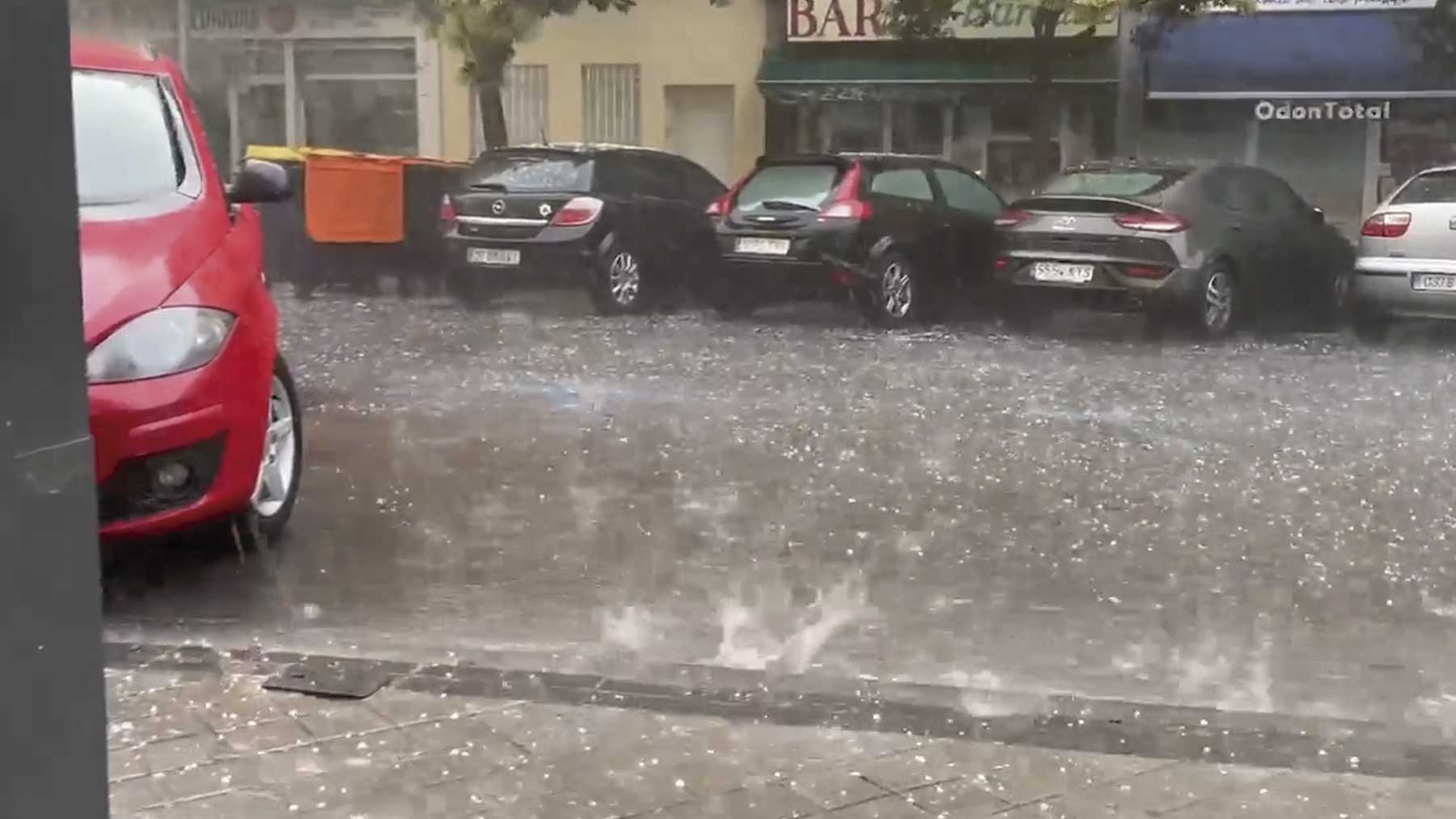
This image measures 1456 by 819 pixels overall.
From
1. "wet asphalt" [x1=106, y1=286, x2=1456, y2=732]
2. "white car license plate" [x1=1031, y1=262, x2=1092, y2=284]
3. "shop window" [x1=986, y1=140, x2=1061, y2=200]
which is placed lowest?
"wet asphalt" [x1=106, y1=286, x2=1456, y2=732]

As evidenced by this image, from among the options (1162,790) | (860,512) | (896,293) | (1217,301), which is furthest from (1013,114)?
(1162,790)

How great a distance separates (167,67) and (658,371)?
3071mm

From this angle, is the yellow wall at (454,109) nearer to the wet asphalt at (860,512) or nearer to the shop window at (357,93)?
the shop window at (357,93)

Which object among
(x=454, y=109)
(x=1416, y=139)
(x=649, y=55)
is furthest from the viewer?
(x=1416, y=139)

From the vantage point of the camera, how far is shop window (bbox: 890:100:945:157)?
29.9 feet

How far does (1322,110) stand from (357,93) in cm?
558

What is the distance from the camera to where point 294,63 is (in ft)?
17.3

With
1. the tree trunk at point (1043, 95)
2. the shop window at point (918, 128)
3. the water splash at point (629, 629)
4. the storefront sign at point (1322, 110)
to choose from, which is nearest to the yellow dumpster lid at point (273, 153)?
the water splash at point (629, 629)

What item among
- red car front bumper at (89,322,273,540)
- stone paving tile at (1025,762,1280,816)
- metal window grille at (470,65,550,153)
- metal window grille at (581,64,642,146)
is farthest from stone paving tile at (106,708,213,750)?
metal window grille at (581,64,642,146)

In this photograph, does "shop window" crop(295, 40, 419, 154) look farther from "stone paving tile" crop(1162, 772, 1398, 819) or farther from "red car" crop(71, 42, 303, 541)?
"stone paving tile" crop(1162, 772, 1398, 819)

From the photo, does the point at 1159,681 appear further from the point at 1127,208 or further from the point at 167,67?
the point at 1127,208

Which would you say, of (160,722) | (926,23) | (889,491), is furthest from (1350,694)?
(926,23)

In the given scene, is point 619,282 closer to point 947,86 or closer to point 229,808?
point 947,86

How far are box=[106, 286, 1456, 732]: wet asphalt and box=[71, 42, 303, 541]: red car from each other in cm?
32
